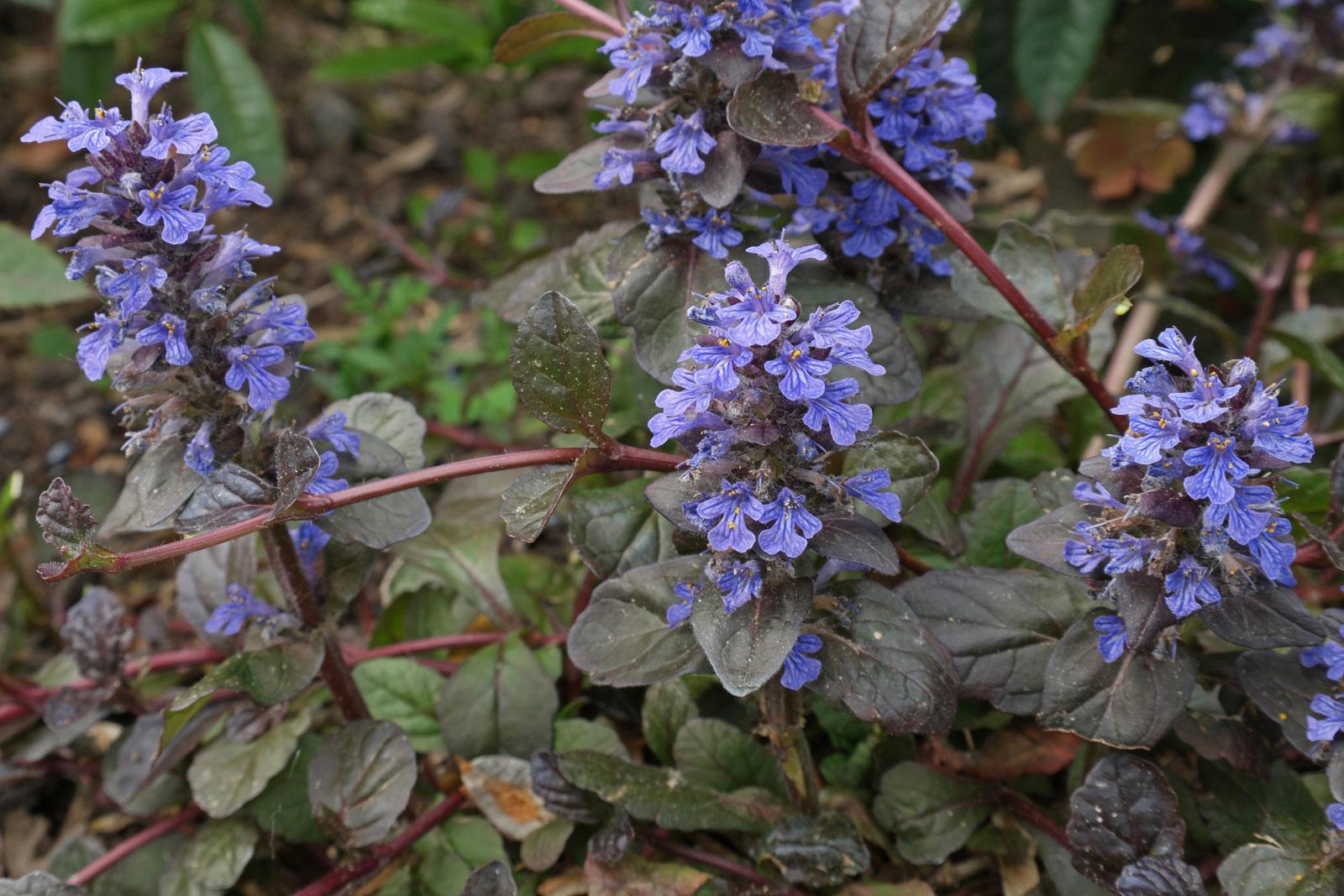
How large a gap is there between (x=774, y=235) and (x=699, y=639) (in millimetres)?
914

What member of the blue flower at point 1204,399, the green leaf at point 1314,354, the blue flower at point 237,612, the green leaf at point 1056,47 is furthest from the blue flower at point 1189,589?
the green leaf at point 1056,47

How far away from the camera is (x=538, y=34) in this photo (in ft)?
7.13

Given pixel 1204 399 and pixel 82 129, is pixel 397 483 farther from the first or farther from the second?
pixel 1204 399

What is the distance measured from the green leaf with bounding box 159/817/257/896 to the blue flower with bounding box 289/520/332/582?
1.94ft

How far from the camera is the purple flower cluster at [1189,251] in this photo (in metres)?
3.15

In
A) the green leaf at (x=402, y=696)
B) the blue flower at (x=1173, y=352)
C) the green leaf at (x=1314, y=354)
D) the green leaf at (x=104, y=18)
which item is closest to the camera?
the blue flower at (x=1173, y=352)

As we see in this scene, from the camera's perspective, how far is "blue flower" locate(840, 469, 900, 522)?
166 cm

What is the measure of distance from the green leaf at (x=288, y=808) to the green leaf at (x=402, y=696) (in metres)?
0.16

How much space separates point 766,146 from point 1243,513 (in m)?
0.98

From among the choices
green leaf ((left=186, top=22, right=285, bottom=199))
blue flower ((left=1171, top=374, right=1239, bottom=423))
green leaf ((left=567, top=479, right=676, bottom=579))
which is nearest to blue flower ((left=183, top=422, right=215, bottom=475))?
green leaf ((left=567, top=479, right=676, bottom=579))

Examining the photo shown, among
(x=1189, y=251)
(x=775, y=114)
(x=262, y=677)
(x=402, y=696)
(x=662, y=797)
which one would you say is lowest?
(x=402, y=696)

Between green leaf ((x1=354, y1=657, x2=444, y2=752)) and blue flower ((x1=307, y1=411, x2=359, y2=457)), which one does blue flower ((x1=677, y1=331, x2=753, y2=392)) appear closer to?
blue flower ((x1=307, y1=411, x2=359, y2=457))

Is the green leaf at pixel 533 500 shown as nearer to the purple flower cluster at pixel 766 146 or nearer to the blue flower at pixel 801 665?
the blue flower at pixel 801 665

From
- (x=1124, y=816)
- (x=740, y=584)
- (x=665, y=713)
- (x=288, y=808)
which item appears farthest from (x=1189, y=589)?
(x=288, y=808)
